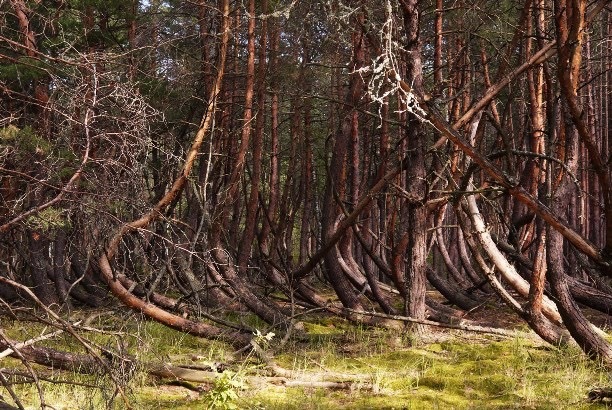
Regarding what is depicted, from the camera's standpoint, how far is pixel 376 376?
6.39 metres

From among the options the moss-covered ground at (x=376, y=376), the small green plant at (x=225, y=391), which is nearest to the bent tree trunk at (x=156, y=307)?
the moss-covered ground at (x=376, y=376)

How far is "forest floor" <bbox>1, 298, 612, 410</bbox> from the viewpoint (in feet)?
18.4

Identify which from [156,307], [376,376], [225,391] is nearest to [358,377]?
[376,376]

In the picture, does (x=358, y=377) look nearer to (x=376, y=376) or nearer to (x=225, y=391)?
(x=376, y=376)

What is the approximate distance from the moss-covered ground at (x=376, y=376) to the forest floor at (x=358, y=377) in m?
0.01

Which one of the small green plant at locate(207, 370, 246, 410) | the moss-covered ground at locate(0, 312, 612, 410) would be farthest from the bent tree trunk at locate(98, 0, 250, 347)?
the small green plant at locate(207, 370, 246, 410)

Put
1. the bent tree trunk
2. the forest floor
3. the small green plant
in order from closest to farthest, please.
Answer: the small green plant < the forest floor < the bent tree trunk

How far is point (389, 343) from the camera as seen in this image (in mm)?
8609

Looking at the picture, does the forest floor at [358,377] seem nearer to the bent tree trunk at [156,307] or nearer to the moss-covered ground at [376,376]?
the moss-covered ground at [376,376]

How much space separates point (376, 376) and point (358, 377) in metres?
0.38

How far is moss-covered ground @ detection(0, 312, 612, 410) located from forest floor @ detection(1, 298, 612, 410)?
0.03 feet

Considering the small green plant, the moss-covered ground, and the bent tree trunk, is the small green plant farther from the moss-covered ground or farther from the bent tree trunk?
the bent tree trunk

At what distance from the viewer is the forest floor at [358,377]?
559cm

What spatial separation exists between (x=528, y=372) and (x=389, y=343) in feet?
7.62
